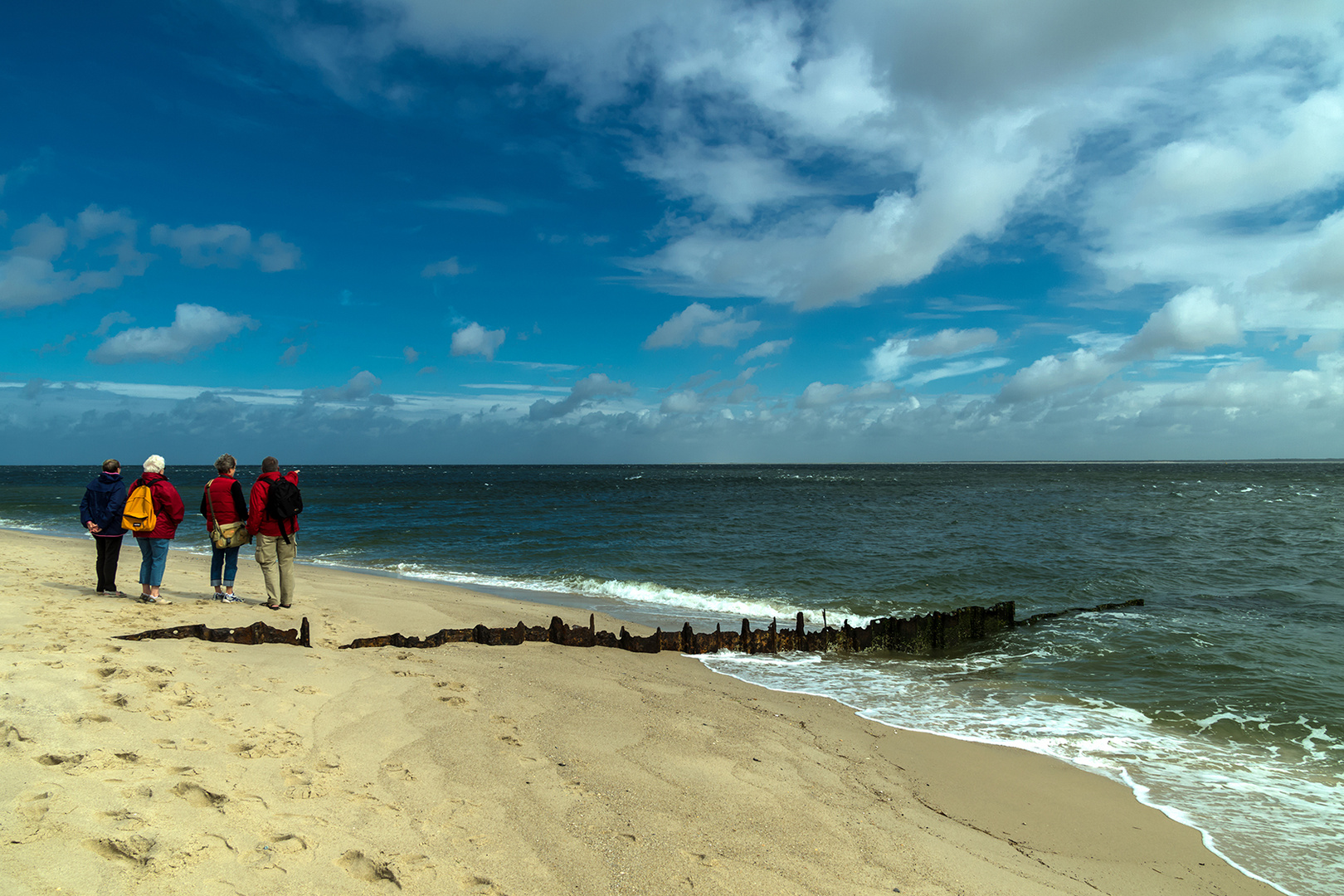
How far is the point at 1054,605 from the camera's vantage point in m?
15.9

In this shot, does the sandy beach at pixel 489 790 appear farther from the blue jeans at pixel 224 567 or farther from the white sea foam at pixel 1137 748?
the blue jeans at pixel 224 567

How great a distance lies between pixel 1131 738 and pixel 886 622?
174 inches

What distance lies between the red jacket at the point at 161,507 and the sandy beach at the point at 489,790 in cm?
164

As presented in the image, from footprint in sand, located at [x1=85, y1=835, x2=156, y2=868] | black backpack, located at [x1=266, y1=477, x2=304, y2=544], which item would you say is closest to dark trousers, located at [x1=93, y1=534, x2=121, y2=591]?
black backpack, located at [x1=266, y1=477, x2=304, y2=544]

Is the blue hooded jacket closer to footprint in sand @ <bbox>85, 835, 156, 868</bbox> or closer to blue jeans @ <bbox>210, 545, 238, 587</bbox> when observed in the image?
blue jeans @ <bbox>210, 545, 238, 587</bbox>

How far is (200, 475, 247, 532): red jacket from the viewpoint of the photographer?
32.8 feet

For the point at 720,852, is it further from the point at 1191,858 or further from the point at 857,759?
the point at 1191,858

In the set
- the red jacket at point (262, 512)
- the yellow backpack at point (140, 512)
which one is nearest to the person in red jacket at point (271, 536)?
the red jacket at point (262, 512)

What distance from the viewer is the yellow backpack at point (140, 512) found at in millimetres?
9711

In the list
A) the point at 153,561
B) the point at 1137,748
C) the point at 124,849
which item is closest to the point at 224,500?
the point at 153,561

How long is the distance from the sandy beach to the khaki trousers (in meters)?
2.18

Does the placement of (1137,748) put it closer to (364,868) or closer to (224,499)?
(364,868)

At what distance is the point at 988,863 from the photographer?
15.4 ft

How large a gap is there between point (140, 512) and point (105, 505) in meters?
0.65
